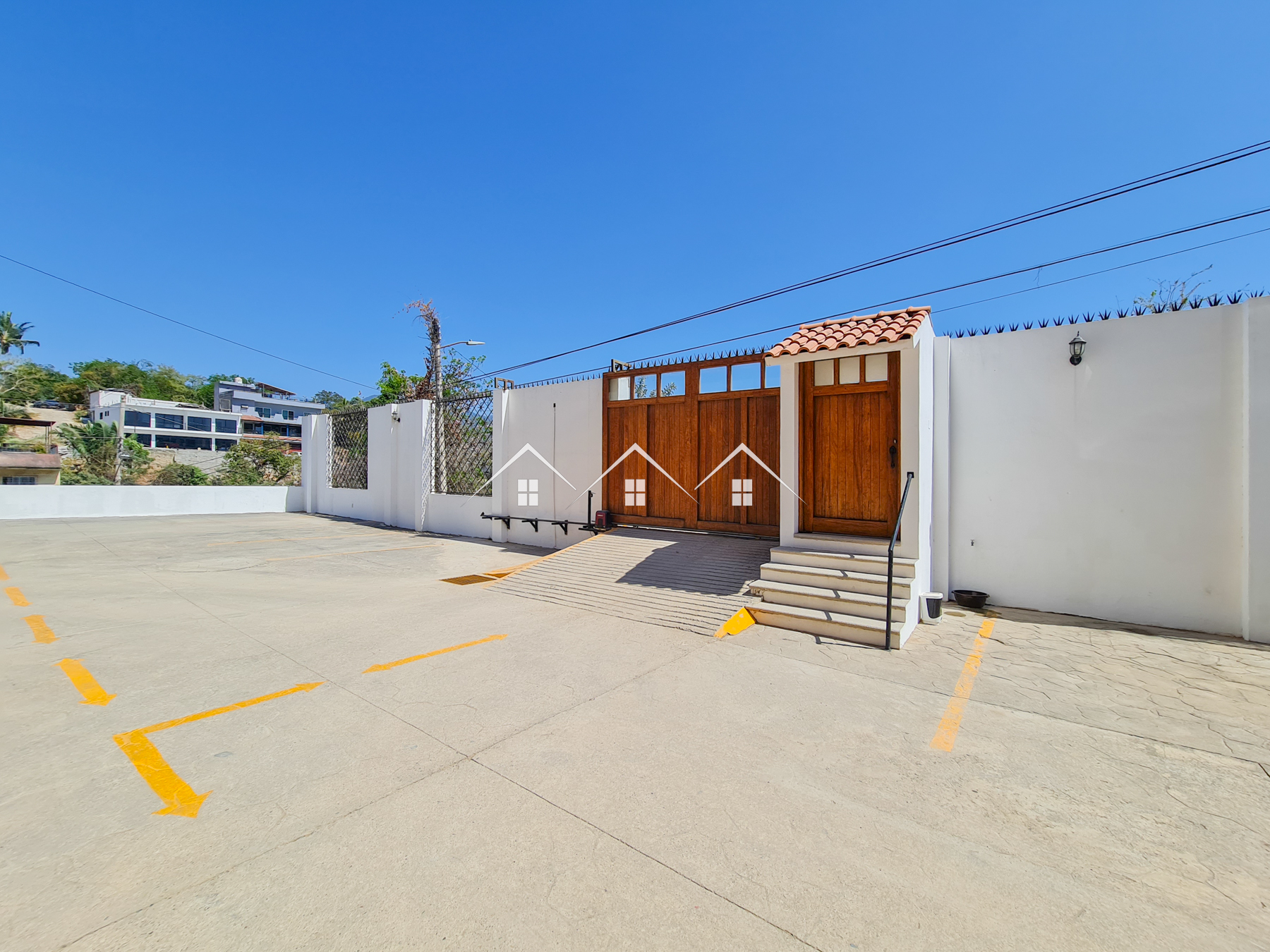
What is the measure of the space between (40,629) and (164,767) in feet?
13.5

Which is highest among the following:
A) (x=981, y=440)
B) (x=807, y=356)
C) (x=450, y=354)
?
(x=450, y=354)

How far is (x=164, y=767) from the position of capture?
9.04 ft

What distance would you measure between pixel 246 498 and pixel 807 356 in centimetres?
2118

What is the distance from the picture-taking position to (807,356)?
6062mm

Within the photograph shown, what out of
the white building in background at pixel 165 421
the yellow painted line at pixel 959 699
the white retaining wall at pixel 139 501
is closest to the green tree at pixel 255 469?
the white retaining wall at pixel 139 501

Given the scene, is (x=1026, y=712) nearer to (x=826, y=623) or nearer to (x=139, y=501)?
(x=826, y=623)

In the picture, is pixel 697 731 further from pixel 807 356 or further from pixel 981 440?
pixel 981 440

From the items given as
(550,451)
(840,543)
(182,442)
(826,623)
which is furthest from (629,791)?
(182,442)

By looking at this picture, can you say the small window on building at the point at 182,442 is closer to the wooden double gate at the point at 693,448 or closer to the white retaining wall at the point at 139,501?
the white retaining wall at the point at 139,501

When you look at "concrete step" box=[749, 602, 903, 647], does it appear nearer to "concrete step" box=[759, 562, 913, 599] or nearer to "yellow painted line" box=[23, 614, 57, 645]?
"concrete step" box=[759, 562, 913, 599]

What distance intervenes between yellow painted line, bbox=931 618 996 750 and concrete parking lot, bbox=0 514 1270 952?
1.4 inches

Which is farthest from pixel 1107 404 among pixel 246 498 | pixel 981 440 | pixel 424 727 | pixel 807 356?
pixel 246 498

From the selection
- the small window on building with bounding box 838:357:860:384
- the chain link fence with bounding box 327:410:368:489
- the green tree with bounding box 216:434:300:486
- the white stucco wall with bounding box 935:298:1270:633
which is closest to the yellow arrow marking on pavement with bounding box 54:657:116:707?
the small window on building with bounding box 838:357:860:384

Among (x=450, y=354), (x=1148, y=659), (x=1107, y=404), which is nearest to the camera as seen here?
(x=1148, y=659)
